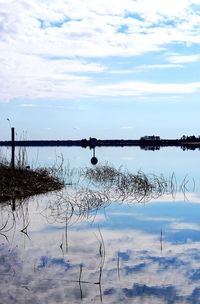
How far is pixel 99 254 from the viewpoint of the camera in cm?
1352

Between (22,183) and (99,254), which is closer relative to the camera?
(99,254)

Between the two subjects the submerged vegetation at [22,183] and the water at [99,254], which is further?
the submerged vegetation at [22,183]

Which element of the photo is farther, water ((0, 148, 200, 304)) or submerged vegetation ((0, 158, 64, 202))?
submerged vegetation ((0, 158, 64, 202))

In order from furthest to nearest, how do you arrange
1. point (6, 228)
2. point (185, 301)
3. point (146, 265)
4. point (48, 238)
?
point (6, 228) < point (48, 238) < point (146, 265) < point (185, 301)

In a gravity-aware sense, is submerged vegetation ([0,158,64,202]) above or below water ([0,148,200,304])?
above

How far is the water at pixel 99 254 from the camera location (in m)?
10.1

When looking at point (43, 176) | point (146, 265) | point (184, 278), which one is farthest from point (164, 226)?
point (43, 176)

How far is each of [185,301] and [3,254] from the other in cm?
573

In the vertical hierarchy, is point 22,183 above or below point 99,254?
above

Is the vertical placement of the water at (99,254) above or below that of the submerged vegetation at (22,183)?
below

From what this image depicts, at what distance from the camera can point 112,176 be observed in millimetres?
37094

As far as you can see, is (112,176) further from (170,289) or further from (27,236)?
(170,289)

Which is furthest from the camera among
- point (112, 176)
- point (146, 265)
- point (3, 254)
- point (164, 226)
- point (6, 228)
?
point (112, 176)

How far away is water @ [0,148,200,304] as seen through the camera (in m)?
10.1
